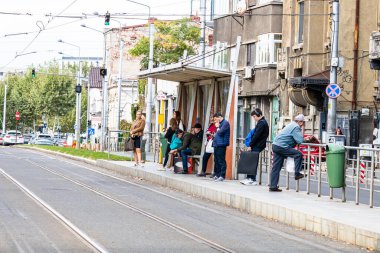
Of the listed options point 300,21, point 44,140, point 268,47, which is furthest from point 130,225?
point 44,140

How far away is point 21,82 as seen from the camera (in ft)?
406

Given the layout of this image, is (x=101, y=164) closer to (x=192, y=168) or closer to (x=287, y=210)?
(x=192, y=168)

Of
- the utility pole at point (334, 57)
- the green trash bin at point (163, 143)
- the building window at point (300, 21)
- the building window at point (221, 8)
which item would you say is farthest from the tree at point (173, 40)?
the green trash bin at point (163, 143)

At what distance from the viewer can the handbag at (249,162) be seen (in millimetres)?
22094

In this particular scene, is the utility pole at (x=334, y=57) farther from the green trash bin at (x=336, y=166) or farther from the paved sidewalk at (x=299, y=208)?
the green trash bin at (x=336, y=166)

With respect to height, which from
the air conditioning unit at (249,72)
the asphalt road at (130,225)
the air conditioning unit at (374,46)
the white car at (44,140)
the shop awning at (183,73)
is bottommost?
the white car at (44,140)

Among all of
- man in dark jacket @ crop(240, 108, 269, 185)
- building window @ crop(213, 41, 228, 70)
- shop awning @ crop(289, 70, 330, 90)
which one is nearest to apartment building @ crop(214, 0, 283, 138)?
shop awning @ crop(289, 70, 330, 90)

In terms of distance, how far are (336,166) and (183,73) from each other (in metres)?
9.05

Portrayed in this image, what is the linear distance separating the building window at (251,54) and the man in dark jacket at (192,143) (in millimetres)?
24404

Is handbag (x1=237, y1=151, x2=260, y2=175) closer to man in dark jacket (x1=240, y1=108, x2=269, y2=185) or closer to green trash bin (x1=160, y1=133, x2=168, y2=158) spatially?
man in dark jacket (x1=240, y1=108, x2=269, y2=185)

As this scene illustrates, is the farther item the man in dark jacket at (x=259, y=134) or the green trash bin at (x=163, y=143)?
the green trash bin at (x=163, y=143)

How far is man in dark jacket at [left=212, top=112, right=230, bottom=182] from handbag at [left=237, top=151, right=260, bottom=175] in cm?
161

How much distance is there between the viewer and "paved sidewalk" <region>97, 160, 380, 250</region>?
13.6m

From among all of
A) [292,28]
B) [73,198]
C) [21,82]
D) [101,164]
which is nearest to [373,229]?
[73,198]
